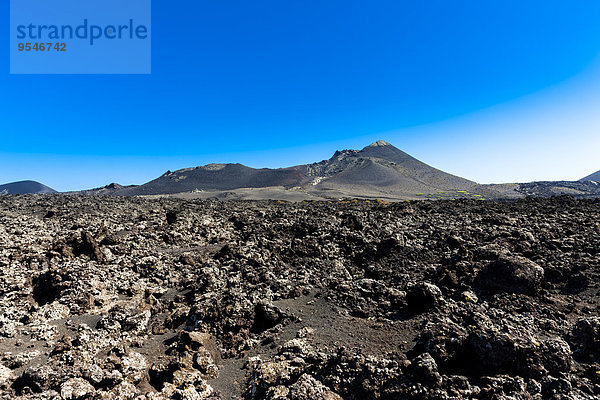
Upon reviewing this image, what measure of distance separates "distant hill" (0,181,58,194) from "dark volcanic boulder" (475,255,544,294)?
461 feet

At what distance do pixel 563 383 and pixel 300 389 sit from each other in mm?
3263

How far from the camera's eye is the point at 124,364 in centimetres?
451

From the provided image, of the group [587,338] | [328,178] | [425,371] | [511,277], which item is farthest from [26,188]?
[587,338]

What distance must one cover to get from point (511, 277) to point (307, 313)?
4.68 meters

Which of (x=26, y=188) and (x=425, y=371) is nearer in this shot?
(x=425, y=371)

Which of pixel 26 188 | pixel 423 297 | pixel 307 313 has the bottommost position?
pixel 307 313

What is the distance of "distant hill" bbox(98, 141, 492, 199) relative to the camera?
79750mm

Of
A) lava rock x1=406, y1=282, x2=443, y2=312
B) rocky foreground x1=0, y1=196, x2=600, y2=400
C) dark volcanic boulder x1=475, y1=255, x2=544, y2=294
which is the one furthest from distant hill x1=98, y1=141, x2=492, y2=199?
lava rock x1=406, y1=282, x2=443, y2=312

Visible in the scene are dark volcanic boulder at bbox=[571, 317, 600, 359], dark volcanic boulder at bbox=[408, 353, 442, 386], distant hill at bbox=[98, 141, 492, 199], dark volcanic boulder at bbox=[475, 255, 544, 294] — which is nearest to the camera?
dark volcanic boulder at bbox=[408, 353, 442, 386]

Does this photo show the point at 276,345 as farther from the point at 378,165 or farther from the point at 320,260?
the point at 378,165

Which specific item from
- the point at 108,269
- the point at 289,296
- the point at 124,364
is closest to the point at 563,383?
the point at 289,296

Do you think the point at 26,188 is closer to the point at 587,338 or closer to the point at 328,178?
the point at 328,178

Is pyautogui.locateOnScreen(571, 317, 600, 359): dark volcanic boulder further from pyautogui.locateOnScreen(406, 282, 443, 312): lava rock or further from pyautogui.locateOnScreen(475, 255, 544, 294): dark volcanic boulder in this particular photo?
pyautogui.locateOnScreen(406, 282, 443, 312): lava rock

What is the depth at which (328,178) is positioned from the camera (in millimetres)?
95125
